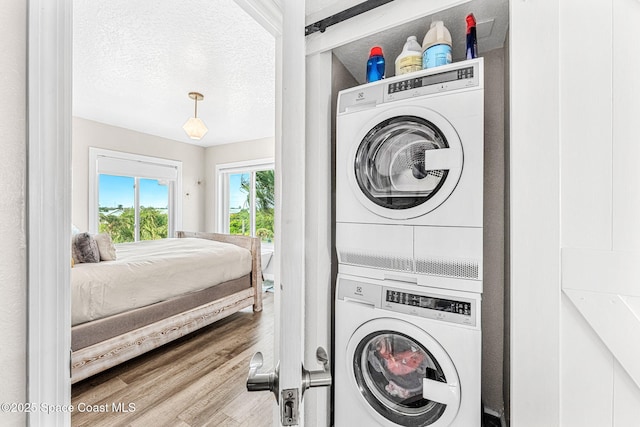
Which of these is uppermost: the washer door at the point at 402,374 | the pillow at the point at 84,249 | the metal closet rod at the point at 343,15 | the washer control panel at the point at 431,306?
the metal closet rod at the point at 343,15

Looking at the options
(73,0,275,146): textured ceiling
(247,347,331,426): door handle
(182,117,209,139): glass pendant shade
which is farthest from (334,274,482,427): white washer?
(182,117,209,139): glass pendant shade

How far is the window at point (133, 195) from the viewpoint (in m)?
4.11

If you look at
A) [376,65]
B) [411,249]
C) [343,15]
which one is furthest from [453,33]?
[411,249]

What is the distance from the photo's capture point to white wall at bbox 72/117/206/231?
3816mm

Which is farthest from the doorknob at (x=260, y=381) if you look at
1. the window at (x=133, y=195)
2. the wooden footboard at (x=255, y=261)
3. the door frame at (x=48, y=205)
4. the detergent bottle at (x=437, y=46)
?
the window at (x=133, y=195)

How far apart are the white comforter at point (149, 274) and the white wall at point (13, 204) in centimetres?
164

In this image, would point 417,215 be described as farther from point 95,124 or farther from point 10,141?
point 95,124

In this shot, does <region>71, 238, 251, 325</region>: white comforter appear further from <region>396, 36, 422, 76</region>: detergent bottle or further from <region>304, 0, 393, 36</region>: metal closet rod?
<region>396, 36, 422, 76</region>: detergent bottle

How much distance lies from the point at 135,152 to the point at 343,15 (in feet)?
14.4

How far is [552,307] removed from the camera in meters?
0.96

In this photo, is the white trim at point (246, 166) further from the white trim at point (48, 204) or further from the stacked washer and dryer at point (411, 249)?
the white trim at point (48, 204)

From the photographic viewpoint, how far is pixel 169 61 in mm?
2332

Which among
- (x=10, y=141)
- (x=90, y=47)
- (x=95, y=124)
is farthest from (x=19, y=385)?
(x=95, y=124)

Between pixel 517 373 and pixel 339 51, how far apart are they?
1629 millimetres
